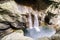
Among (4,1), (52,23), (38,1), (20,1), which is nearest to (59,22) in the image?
(52,23)

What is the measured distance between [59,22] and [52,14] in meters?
0.78

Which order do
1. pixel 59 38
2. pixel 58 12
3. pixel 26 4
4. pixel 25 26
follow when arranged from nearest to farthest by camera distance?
pixel 59 38
pixel 25 26
pixel 26 4
pixel 58 12

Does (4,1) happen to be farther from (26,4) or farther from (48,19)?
(48,19)

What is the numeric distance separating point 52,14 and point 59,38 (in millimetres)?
6636

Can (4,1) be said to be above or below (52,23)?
above

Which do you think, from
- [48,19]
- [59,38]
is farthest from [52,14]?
[59,38]

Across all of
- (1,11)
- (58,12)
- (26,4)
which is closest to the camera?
(1,11)

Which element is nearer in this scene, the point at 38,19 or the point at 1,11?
the point at 1,11

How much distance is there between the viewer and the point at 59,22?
1020 cm

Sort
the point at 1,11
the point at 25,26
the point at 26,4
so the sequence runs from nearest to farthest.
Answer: the point at 1,11, the point at 25,26, the point at 26,4

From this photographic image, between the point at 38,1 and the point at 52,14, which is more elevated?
the point at 38,1

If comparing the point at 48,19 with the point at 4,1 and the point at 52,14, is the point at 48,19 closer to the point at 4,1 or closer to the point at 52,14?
the point at 52,14

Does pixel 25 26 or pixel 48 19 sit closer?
pixel 25 26

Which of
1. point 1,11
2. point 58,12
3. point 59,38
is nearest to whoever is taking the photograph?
point 59,38
